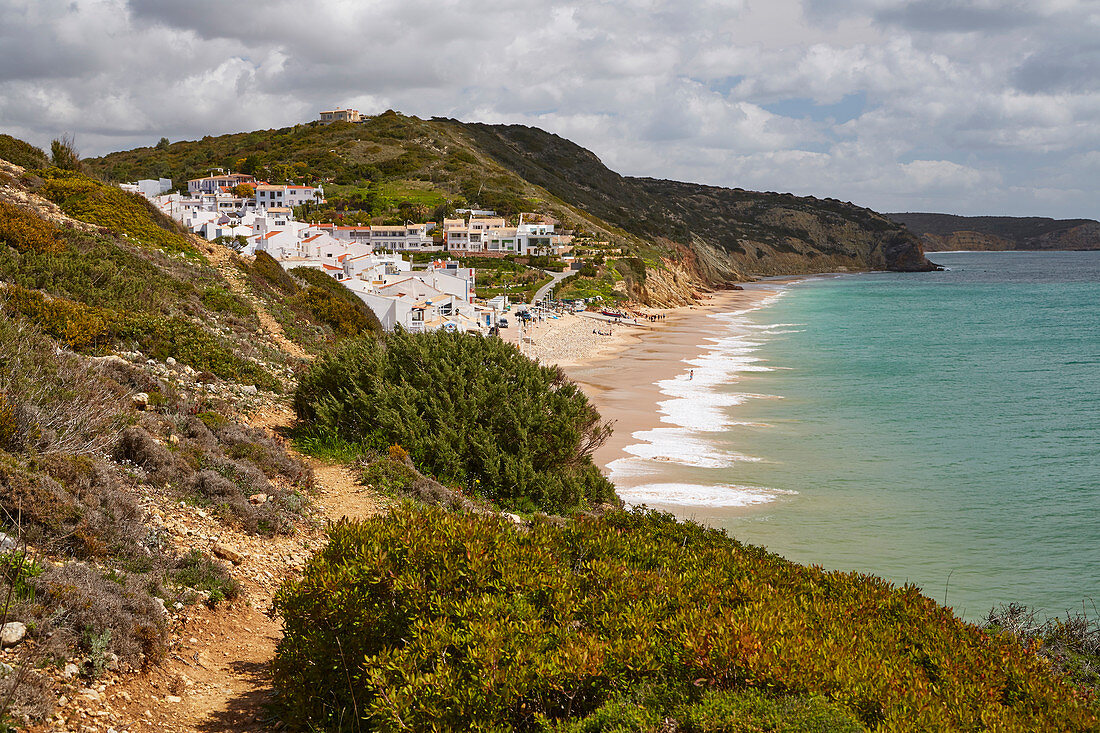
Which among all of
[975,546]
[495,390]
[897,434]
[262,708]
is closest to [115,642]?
[262,708]

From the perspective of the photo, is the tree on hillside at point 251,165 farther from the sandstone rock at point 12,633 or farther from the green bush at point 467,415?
the sandstone rock at point 12,633

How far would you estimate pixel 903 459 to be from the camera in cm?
2539

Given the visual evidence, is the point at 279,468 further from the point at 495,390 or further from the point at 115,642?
the point at 115,642

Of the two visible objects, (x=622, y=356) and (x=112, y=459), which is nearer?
(x=112, y=459)

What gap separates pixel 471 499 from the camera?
12.2 m

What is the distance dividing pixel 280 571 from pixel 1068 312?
8905 cm

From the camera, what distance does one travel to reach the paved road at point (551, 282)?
7025 cm

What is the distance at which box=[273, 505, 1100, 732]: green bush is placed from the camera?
14.1 ft

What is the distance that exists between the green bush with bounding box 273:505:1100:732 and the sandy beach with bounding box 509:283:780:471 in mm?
17212

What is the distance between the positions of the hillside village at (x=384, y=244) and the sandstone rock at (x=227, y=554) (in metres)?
12.1

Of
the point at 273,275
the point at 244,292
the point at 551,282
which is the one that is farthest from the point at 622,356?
the point at 551,282

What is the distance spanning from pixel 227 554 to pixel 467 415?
6006 millimetres

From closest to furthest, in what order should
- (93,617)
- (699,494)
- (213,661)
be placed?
1. (93,617)
2. (213,661)
3. (699,494)

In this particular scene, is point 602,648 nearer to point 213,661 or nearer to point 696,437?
point 213,661
